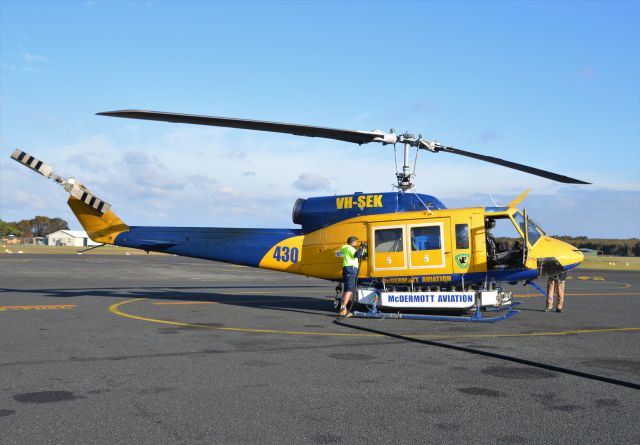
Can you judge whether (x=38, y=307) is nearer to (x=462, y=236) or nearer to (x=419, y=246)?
(x=419, y=246)

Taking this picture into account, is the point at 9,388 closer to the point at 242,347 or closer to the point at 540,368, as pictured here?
the point at 242,347

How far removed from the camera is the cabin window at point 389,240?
1551 cm

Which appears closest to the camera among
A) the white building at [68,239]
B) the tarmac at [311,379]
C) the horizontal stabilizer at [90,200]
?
the tarmac at [311,379]

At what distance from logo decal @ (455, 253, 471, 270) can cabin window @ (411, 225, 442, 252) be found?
663 millimetres

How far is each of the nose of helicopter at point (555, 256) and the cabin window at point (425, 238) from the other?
2701 mm

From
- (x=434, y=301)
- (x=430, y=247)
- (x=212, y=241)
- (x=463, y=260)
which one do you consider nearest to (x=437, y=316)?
(x=434, y=301)

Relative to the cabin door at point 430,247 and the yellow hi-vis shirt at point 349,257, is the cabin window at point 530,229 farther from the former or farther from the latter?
the yellow hi-vis shirt at point 349,257

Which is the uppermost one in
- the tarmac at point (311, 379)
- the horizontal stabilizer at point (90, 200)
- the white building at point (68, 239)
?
the white building at point (68, 239)

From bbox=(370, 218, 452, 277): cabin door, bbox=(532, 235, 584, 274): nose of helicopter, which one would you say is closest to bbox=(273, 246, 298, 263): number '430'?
bbox=(370, 218, 452, 277): cabin door

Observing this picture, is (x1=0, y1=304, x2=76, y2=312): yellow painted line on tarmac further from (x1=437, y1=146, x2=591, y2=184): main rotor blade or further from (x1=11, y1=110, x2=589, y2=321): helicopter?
(x1=437, y1=146, x2=591, y2=184): main rotor blade

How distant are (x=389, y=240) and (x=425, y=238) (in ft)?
3.28

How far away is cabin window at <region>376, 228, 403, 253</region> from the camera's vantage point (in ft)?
50.9

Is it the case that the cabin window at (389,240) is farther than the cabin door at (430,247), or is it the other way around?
the cabin window at (389,240)

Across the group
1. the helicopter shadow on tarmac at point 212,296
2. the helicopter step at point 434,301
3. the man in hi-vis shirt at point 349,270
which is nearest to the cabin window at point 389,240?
the man in hi-vis shirt at point 349,270
